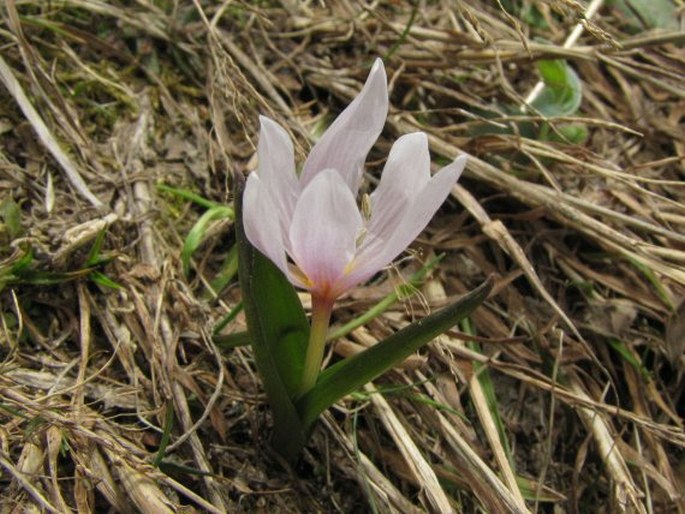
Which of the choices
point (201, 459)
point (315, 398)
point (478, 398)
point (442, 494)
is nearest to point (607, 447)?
point (478, 398)

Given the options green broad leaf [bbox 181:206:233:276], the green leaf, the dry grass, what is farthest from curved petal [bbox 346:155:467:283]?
the green leaf

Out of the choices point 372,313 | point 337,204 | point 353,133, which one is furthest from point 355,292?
point 337,204

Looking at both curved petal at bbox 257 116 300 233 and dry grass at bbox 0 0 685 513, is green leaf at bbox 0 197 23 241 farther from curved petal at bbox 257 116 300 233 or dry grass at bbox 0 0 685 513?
curved petal at bbox 257 116 300 233

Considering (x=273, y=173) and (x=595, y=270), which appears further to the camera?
(x=595, y=270)

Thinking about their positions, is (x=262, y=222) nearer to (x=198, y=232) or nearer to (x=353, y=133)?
(x=353, y=133)

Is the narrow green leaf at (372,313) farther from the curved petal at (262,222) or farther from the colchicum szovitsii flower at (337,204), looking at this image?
the curved petal at (262,222)

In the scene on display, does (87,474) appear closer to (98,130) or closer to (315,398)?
(315,398)
